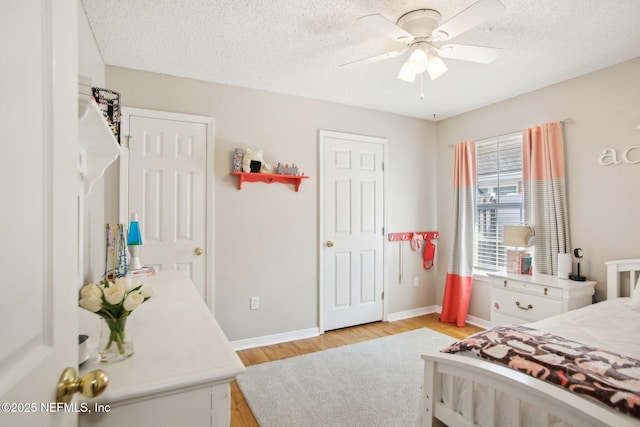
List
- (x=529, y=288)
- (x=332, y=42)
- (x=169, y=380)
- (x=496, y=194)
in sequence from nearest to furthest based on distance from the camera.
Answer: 1. (x=169, y=380)
2. (x=332, y=42)
3. (x=529, y=288)
4. (x=496, y=194)

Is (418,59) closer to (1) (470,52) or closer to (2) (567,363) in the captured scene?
(1) (470,52)

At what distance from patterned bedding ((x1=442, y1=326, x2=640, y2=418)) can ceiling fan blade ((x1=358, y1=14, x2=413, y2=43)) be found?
5.38 ft

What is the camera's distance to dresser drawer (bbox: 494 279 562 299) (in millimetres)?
2516

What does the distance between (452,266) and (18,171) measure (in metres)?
3.87

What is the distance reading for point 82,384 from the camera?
1.97 feet

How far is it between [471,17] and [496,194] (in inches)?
93.8

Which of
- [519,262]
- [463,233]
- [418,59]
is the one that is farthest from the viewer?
[463,233]

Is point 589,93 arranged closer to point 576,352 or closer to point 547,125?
point 547,125

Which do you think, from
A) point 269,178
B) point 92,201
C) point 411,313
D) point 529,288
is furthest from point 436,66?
point 411,313

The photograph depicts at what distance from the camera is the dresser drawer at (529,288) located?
2.52 meters

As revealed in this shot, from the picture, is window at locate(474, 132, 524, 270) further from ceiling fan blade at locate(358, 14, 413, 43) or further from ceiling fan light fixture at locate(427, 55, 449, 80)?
ceiling fan blade at locate(358, 14, 413, 43)

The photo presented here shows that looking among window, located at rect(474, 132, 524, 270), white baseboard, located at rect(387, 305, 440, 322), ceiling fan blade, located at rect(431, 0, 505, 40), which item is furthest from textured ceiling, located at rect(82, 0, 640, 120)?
white baseboard, located at rect(387, 305, 440, 322)

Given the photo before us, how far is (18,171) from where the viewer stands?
47cm

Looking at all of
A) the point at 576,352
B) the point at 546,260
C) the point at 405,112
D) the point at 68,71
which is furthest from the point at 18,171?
the point at 405,112
